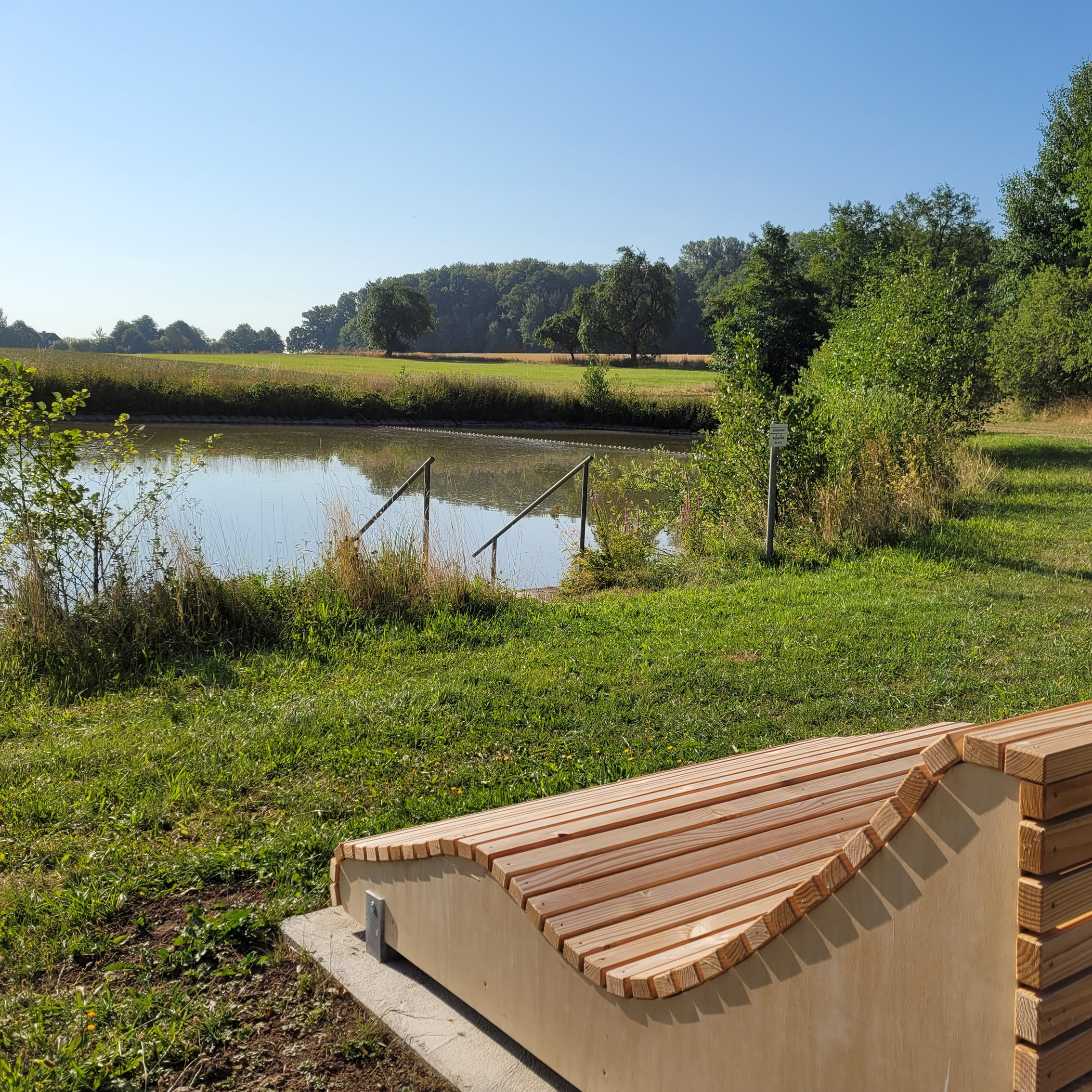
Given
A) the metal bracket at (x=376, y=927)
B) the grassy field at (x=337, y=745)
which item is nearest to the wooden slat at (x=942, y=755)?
the grassy field at (x=337, y=745)

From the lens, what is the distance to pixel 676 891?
2354mm

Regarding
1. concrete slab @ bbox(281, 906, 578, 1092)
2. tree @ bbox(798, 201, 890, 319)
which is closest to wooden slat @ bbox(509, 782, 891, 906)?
concrete slab @ bbox(281, 906, 578, 1092)

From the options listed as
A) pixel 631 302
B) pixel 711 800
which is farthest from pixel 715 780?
pixel 631 302

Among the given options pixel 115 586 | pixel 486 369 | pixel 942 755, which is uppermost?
pixel 486 369

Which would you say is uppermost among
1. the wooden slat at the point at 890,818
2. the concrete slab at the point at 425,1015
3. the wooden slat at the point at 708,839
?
the wooden slat at the point at 890,818

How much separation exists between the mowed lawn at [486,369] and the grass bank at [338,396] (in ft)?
10.3

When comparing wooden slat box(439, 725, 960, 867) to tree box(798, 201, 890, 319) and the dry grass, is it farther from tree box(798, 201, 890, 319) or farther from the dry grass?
tree box(798, 201, 890, 319)

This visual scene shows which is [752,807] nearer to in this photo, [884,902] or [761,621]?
[884,902]

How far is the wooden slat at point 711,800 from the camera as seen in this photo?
241 centimetres

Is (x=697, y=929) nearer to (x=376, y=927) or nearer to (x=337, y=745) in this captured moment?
(x=376, y=927)

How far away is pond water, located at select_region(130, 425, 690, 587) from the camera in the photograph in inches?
345

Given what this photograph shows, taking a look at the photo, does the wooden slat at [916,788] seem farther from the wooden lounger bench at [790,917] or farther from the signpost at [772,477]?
the signpost at [772,477]

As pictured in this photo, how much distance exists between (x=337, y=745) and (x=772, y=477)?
6551 millimetres

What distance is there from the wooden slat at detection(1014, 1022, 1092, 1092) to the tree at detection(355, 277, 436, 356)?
84.3m
